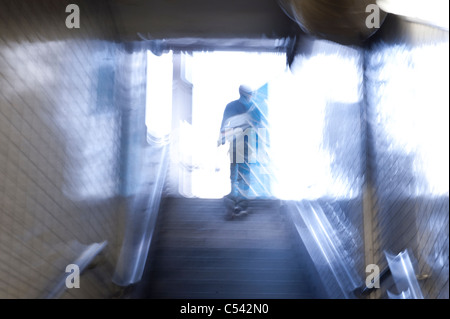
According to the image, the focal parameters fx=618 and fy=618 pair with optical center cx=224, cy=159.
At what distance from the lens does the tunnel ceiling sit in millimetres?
4961

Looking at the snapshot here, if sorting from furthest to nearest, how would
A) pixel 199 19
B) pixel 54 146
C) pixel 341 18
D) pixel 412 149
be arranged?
pixel 199 19 → pixel 341 18 → pixel 54 146 → pixel 412 149

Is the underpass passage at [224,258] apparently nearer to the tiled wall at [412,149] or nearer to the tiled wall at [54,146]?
the tiled wall at [54,146]

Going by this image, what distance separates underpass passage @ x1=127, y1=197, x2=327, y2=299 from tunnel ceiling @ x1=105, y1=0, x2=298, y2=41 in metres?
1.47

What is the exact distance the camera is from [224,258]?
4117 mm

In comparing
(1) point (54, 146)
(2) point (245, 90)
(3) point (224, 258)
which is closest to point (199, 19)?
(2) point (245, 90)

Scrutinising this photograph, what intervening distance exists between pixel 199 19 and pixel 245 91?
703mm

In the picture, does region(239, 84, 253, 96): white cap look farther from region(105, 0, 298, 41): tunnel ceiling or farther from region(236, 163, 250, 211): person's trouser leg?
region(236, 163, 250, 211): person's trouser leg

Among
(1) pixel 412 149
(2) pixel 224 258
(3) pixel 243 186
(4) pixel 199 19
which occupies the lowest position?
(2) pixel 224 258

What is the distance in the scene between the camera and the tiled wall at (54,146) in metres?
3.21

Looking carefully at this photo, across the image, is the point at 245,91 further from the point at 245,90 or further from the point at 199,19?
the point at 199,19

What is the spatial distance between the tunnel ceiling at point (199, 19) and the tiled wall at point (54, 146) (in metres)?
0.21

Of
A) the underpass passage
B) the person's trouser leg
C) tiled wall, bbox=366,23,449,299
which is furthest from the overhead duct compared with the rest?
the underpass passage

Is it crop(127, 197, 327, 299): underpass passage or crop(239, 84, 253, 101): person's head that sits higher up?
crop(239, 84, 253, 101): person's head

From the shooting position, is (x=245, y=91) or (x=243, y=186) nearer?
(x=243, y=186)
